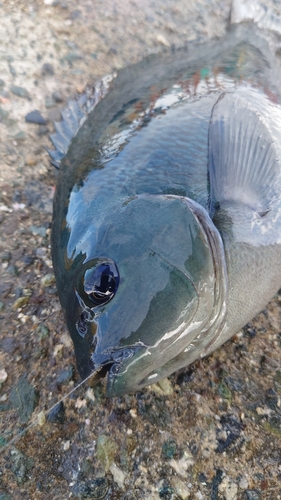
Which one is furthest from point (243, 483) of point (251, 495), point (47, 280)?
point (47, 280)

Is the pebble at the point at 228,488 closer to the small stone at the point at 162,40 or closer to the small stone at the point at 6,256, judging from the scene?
the small stone at the point at 6,256

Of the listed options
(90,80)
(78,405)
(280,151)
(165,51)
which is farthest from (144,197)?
(165,51)

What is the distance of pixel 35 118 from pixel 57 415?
2.61m

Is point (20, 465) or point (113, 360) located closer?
point (113, 360)

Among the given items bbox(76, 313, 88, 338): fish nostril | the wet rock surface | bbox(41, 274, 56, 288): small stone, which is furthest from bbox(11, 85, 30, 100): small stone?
bbox(76, 313, 88, 338): fish nostril

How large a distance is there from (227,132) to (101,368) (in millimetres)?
1641

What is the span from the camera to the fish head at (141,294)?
5.75 ft

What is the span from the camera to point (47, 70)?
3947 millimetres

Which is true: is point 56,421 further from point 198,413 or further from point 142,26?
point 142,26

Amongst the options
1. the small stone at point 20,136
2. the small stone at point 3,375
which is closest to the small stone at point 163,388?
the small stone at point 3,375

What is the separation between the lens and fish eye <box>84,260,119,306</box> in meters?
1.81

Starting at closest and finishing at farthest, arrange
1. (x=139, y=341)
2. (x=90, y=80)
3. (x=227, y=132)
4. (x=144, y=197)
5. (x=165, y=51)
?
(x=139, y=341)
(x=144, y=197)
(x=227, y=132)
(x=90, y=80)
(x=165, y=51)

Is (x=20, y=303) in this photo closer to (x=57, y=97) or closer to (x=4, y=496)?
(x=4, y=496)

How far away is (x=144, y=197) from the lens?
2.07 meters
